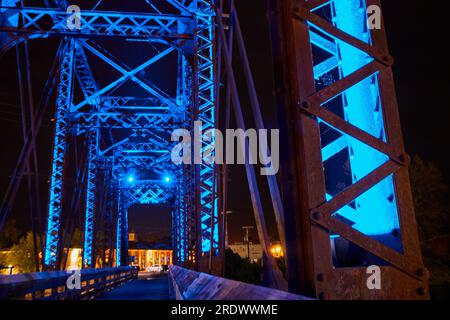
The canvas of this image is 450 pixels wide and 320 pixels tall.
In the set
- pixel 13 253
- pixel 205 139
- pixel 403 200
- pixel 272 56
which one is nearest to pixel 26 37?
pixel 205 139

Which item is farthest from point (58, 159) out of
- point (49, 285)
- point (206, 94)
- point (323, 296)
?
point (323, 296)

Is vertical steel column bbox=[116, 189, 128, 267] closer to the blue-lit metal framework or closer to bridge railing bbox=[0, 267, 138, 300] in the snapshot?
the blue-lit metal framework

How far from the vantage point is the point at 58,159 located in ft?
57.7

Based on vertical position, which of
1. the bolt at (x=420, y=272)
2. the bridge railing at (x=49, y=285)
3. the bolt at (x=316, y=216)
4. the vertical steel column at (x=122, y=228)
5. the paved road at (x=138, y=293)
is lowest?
the paved road at (x=138, y=293)

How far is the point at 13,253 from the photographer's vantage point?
6372 cm

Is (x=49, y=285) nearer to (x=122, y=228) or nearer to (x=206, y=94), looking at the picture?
(x=206, y=94)

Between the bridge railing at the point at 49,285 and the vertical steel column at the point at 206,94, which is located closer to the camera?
the bridge railing at the point at 49,285

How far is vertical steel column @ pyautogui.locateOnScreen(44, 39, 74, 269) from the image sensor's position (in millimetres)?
16703

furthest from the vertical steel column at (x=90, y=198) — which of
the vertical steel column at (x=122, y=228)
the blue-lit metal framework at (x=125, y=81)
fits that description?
the vertical steel column at (x=122, y=228)

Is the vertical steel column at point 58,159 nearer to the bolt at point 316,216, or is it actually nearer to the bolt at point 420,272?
the bolt at point 316,216

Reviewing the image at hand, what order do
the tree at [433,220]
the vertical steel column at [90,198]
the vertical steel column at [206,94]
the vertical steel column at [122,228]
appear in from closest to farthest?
the vertical steel column at [206,94] < the vertical steel column at [90,198] < the tree at [433,220] < the vertical steel column at [122,228]

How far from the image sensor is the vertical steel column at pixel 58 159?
1670 cm

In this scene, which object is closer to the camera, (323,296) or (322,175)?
(323,296)
